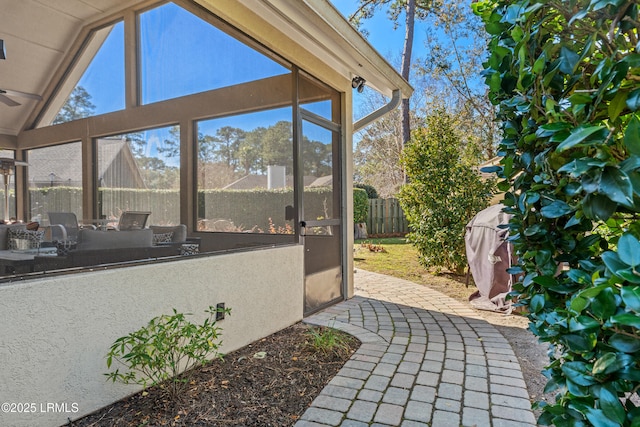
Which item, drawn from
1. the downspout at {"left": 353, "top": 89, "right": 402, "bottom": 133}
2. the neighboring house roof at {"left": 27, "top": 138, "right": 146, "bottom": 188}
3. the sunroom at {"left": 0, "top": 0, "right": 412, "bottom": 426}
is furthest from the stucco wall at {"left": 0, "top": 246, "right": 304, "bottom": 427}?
the downspout at {"left": 353, "top": 89, "right": 402, "bottom": 133}

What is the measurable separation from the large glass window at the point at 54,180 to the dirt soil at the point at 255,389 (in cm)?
126

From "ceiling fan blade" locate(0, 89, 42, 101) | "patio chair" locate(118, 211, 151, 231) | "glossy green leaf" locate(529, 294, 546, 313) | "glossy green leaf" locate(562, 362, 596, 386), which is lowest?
"glossy green leaf" locate(562, 362, 596, 386)

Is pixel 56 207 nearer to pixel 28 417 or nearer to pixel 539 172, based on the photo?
pixel 28 417

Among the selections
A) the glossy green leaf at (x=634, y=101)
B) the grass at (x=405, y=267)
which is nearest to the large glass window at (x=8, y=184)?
the glossy green leaf at (x=634, y=101)

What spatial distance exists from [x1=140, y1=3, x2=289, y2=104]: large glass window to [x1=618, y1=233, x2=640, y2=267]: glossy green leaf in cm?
324

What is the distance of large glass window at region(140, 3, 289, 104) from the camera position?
2.93 metres

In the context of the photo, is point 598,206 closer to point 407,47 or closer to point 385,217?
point 385,217

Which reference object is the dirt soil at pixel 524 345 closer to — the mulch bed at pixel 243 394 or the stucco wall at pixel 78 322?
the mulch bed at pixel 243 394

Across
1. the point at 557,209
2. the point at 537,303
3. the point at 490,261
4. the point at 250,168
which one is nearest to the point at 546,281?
the point at 537,303

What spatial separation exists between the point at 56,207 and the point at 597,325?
270cm

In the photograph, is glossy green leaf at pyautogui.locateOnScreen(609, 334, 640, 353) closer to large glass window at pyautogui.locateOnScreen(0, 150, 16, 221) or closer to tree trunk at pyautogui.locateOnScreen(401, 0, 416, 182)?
large glass window at pyautogui.locateOnScreen(0, 150, 16, 221)

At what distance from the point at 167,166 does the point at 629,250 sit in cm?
339

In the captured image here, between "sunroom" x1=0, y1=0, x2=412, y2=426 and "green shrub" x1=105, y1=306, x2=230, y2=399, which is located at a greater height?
"sunroom" x1=0, y1=0, x2=412, y2=426

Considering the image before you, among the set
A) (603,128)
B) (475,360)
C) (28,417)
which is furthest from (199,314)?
(603,128)
